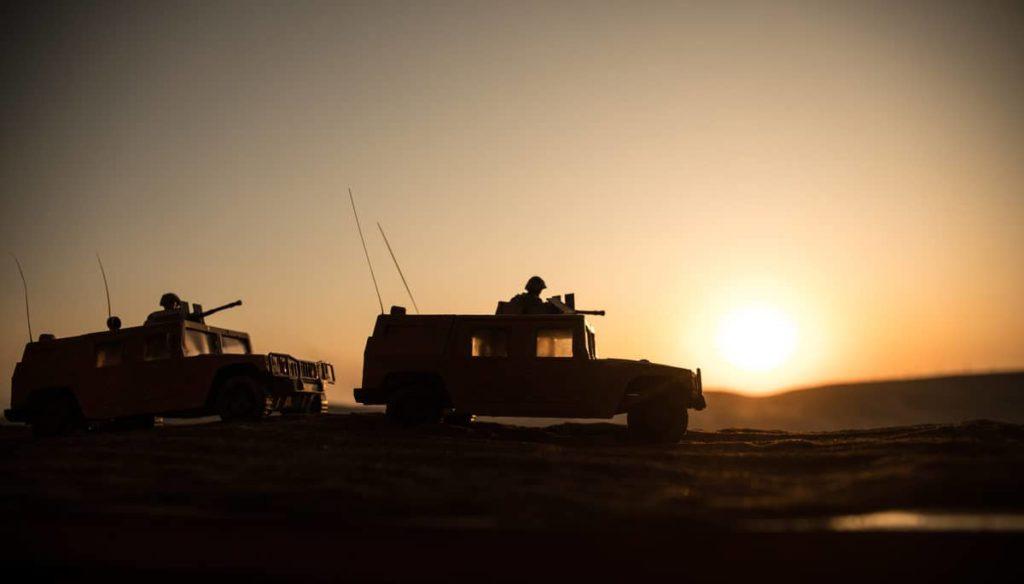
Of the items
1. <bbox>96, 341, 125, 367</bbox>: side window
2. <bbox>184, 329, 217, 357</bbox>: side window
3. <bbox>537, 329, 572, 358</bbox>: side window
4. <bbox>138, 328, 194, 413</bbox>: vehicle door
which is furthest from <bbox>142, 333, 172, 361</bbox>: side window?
<bbox>537, 329, 572, 358</bbox>: side window

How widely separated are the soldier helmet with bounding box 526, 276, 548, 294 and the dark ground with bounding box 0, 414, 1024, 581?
3.36 meters

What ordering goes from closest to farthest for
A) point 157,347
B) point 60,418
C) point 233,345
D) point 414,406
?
point 414,406
point 157,347
point 60,418
point 233,345

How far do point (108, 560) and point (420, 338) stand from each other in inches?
345

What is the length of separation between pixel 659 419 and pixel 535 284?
9.50 feet

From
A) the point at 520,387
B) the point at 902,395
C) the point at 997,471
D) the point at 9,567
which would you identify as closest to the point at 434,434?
the point at 520,387

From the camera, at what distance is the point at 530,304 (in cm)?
1456

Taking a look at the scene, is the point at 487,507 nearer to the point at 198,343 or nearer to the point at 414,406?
the point at 414,406

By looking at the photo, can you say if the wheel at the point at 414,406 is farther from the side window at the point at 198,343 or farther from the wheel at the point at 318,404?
the side window at the point at 198,343

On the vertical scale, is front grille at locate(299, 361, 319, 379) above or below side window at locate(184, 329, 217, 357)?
below

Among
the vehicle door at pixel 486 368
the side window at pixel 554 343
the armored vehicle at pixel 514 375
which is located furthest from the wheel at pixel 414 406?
the side window at pixel 554 343

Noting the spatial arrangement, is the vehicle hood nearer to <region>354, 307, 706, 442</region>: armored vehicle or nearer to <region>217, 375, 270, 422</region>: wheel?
<region>354, 307, 706, 442</region>: armored vehicle

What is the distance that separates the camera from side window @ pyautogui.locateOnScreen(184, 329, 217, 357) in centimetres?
1545

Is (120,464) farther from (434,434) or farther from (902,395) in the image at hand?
(902,395)

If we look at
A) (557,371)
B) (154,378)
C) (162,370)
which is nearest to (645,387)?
(557,371)
